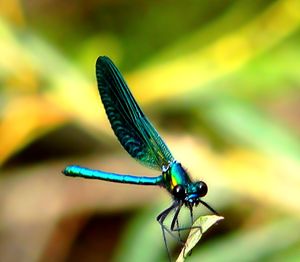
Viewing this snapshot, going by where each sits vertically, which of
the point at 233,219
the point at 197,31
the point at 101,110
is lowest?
the point at 233,219

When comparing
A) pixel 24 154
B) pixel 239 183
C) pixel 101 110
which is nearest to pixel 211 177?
pixel 239 183

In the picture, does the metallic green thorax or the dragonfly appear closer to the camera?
the metallic green thorax

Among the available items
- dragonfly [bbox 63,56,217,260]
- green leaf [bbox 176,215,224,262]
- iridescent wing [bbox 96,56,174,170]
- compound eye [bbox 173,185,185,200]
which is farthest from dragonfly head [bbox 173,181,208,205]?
green leaf [bbox 176,215,224,262]

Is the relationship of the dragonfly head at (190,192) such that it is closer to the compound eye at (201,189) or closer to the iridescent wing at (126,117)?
the compound eye at (201,189)

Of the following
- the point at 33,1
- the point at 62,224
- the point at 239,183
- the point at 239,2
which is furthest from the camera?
the point at 33,1

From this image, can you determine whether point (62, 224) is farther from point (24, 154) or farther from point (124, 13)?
point (124, 13)

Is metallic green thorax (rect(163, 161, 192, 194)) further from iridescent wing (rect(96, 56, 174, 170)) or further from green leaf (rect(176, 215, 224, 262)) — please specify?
green leaf (rect(176, 215, 224, 262))
